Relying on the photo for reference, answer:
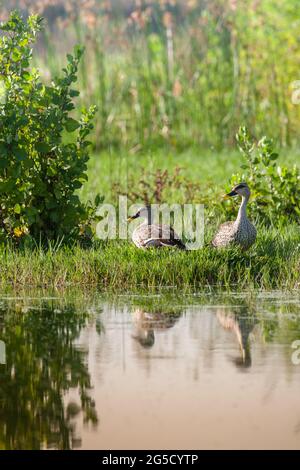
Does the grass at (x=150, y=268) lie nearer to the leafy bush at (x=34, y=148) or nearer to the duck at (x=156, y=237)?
the duck at (x=156, y=237)

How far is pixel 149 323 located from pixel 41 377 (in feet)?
4.87

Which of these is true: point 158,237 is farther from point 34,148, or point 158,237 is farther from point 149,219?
point 34,148

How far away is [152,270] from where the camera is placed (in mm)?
8742

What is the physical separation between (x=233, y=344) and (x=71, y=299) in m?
1.94

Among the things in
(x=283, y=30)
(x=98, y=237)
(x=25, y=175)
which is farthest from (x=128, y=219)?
(x=283, y=30)

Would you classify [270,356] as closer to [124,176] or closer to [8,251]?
[8,251]

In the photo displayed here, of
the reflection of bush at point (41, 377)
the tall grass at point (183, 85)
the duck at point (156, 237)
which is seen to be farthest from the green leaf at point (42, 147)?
the tall grass at point (183, 85)

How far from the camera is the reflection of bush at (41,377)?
194 inches

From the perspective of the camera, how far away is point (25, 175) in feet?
31.0

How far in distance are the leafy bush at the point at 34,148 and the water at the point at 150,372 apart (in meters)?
1.45

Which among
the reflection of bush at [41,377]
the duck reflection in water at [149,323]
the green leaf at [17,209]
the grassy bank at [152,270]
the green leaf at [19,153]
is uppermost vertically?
the green leaf at [19,153]

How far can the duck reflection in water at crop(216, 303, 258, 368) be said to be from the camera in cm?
614

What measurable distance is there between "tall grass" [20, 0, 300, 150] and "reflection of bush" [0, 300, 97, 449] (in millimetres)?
9750

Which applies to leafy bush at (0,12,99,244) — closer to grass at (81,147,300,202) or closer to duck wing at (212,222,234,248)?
duck wing at (212,222,234,248)
